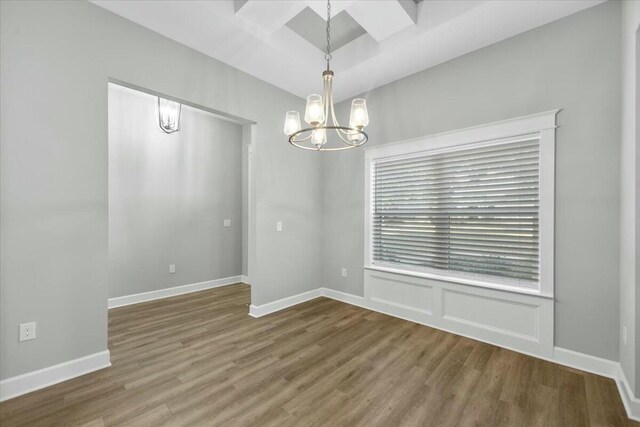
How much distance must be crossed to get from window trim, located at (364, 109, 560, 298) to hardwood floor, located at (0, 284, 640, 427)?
0.62 metres

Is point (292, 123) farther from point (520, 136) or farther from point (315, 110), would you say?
point (520, 136)

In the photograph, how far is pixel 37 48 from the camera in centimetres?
205

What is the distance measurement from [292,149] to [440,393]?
3.26 metres

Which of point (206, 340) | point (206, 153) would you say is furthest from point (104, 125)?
point (206, 153)

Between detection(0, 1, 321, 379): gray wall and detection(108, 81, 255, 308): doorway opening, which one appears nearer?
detection(0, 1, 321, 379): gray wall

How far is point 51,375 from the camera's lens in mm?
2090

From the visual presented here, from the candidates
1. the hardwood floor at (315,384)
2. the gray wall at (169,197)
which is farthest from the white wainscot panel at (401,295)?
the gray wall at (169,197)

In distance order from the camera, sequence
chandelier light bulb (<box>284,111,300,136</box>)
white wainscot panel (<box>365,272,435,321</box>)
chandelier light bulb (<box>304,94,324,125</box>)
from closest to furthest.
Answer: chandelier light bulb (<box>304,94,324,125</box>)
chandelier light bulb (<box>284,111,300,136</box>)
white wainscot panel (<box>365,272,435,321</box>)

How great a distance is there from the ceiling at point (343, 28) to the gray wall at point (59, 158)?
1.11ft

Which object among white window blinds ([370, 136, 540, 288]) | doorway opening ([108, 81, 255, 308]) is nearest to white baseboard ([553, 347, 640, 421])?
white window blinds ([370, 136, 540, 288])

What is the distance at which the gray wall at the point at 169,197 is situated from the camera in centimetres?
397

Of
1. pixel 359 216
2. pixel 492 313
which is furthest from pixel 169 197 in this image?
pixel 492 313

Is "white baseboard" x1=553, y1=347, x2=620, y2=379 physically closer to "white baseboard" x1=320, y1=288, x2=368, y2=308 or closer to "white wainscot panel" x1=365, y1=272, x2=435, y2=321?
"white wainscot panel" x1=365, y1=272, x2=435, y2=321

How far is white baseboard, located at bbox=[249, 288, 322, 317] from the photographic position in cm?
353
